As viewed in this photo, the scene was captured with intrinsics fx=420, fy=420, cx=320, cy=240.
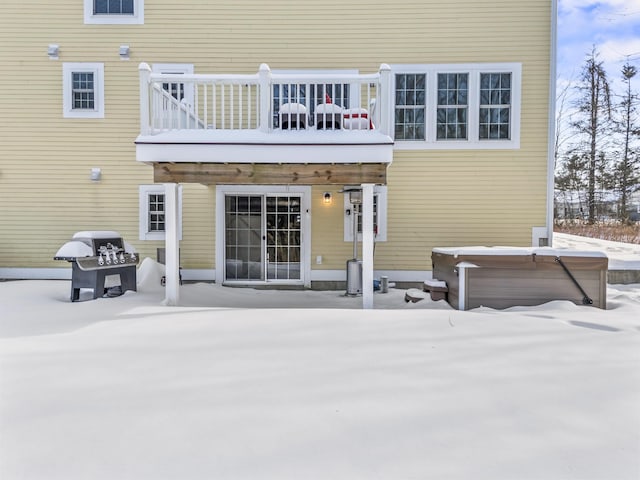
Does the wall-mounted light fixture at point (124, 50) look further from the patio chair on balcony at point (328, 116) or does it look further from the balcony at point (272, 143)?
the patio chair on balcony at point (328, 116)

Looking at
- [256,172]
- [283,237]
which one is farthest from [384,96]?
[283,237]

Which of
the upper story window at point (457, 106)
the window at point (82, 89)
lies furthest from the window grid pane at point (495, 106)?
the window at point (82, 89)

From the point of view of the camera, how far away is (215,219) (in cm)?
858

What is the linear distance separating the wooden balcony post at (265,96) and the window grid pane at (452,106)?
13.5 ft

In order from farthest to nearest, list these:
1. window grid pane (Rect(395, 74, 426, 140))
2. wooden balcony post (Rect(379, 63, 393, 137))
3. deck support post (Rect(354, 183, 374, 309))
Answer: window grid pane (Rect(395, 74, 426, 140))
deck support post (Rect(354, 183, 374, 309))
wooden balcony post (Rect(379, 63, 393, 137))

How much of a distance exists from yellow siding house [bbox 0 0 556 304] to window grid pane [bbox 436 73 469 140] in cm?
3

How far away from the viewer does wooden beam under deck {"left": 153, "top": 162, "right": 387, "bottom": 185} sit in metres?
5.82

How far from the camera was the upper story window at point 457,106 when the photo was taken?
27.3 feet

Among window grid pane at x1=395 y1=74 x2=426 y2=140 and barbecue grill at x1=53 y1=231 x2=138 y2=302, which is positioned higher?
window grid pane at x1=395 y1=74 x2=426 y2=140

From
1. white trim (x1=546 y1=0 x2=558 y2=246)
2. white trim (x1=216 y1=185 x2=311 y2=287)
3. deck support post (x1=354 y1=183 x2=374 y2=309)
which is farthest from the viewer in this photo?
white trim (x1=216 y1=185 x2=311 y2=287)

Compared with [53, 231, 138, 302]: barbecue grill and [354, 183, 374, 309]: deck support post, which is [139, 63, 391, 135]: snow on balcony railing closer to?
[354, 183, 374, 309]: deck support post

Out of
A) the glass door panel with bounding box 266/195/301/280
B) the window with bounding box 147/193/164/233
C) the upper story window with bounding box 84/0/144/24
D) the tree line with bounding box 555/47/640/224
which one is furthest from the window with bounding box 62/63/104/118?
the tree line with bounding box 555/47/640/224

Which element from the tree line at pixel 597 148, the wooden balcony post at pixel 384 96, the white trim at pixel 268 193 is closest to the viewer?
the wooden balcony post at pixel 384 96

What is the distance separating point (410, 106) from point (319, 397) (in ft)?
23.0
